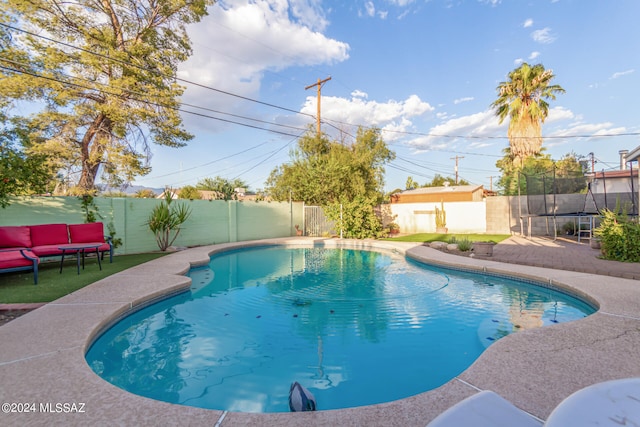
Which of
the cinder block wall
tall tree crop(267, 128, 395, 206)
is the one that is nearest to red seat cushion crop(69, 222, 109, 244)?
Answer: the cinder block wall

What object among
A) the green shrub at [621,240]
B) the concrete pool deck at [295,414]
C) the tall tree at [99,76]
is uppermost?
the tall tree at [99,76]

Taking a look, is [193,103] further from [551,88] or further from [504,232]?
[551,88]

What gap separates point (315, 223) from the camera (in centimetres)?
1603

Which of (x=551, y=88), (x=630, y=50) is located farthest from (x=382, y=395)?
(x=551, y=88)

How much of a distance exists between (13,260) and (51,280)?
0.70 meters

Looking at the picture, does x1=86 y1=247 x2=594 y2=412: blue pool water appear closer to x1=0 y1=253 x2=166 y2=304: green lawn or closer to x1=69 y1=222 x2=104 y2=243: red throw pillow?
x1=0 y1=253 x2=166 y2=304: green lawn

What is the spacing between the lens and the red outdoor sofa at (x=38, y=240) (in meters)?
5.25

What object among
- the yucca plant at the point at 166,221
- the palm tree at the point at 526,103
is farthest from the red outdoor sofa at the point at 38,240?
the palm tree at the point at 526,103

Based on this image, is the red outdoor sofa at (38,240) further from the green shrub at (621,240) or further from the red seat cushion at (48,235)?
the green shrub at (621,240)

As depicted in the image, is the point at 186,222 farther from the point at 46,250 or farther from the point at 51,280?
the point at 51,280

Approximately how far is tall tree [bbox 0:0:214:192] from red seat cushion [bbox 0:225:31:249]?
6837mm

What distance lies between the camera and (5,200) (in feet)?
22.4

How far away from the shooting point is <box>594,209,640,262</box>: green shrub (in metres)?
6.77

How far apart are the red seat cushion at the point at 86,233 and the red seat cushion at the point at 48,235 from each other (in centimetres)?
14
